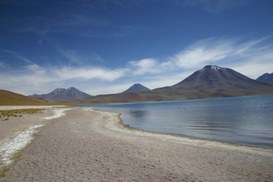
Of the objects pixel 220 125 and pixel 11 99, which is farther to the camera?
pixel 11 99

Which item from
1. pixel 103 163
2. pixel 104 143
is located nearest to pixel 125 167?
pixel 103 163

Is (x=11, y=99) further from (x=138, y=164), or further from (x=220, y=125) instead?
(x=138, y=164)

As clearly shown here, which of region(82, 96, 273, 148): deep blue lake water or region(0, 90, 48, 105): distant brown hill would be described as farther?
region(0, 90, 48, 105): distant brown hill

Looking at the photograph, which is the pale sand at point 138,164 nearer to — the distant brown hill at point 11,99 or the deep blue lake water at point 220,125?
the deep blue lake water at point 220,125

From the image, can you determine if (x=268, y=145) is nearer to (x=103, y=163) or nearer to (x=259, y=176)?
(x=259, y=176)

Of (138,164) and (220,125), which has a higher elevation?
(138,164)

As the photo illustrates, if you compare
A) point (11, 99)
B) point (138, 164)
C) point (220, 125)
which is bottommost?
point (220, 125)

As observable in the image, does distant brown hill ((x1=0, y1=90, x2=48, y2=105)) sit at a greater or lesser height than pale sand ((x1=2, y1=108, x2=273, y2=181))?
greater

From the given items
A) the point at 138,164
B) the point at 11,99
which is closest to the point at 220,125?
the point at 138,164

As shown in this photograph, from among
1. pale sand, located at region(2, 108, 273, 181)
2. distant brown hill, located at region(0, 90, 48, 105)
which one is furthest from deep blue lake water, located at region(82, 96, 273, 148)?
distant brown hill, located at region(0, 90, 48, 105)

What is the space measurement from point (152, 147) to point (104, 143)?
3.77 metres

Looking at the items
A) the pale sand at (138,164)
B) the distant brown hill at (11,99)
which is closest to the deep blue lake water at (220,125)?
the pale sand at (138,164)

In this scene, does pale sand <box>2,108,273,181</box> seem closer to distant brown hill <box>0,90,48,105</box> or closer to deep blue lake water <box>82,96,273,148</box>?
deep blue lake water <box>82,96,273,148</box>

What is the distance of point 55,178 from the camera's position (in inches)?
367
